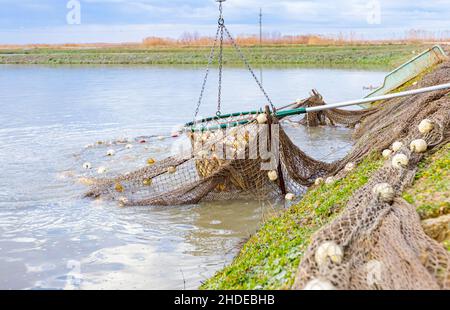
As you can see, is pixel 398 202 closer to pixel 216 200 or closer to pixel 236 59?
pixel 216 200

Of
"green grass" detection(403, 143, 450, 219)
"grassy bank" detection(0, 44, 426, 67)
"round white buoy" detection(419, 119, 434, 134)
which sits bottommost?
"green grass" detection(403, 143, 450, 219)

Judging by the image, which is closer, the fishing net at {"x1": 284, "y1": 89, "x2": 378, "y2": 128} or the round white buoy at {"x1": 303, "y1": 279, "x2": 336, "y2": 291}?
the round white buoy at {"x1": 303, "y1": 279, "x2": 336, "y2": 291}

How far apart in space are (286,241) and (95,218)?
3.26 metres

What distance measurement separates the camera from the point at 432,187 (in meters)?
4.48

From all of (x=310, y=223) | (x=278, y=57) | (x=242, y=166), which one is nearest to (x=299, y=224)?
(x=310, y=223)

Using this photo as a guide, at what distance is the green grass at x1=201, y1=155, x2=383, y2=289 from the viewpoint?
385 centimetres

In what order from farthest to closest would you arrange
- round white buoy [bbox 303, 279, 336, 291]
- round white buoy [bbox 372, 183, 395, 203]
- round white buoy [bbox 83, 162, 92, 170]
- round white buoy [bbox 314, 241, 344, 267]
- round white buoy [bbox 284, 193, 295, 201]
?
round white buoy [bbox 83, 162, 92, 170], round white buoy [bbox 284, 193, 295, 201], round white buoy [bbox 372, 183, 395, 203], round white buoy [bbox 314, 241, 344, 267], round white buoy [bbox 303, 279, 336, 291]

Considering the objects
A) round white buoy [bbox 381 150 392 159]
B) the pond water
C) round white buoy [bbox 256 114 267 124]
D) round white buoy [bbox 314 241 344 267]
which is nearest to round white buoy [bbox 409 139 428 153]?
round white buoy [bbox 381 150 392 159]

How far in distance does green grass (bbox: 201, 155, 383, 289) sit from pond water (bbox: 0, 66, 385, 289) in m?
0.61

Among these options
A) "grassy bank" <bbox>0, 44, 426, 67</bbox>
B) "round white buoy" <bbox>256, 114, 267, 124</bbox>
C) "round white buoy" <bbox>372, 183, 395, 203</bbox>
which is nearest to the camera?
"round white buoy" <bbox>372, 183, 395, 203</bbox>

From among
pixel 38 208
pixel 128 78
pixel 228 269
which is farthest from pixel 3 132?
pixel 128 78

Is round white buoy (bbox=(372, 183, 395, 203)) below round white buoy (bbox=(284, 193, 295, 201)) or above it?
above

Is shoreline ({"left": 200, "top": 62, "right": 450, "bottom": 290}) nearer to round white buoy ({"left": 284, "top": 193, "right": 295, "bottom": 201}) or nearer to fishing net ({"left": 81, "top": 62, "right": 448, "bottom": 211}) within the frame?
round white buoy ({"left": 284, "top": 193, "right": 295, "bottom": 201})
